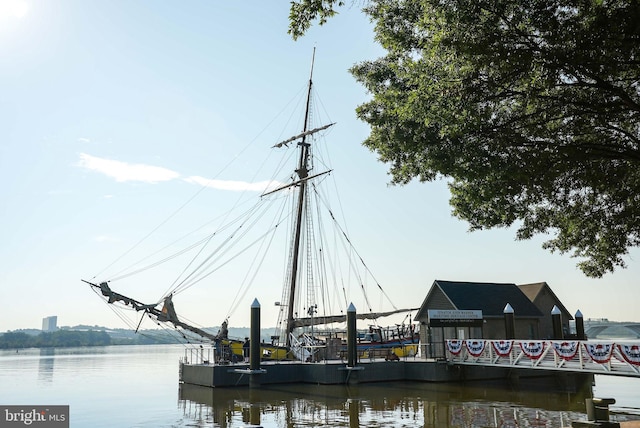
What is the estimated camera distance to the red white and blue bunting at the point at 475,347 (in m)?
32.8

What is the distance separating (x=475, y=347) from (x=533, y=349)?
4.46 m

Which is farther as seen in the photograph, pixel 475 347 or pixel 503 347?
pixel 475 347

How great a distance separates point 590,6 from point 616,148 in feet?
20.6

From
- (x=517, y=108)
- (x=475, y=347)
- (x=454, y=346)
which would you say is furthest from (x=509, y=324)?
(x=517, y=108)

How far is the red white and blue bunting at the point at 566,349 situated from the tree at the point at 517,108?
23.6 ft

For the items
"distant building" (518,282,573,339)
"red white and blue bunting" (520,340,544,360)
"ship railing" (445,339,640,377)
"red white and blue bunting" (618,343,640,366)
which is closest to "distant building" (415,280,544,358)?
"ship railing" (445,339,640,377)

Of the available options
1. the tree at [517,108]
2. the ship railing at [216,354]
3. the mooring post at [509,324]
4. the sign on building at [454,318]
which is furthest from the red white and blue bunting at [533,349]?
the ship railing at [216,354]

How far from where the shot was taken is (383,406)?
25.7 metres

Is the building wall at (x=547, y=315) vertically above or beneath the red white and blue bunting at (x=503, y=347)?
above

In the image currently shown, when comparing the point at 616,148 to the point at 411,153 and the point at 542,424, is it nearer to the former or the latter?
the point at 411,153

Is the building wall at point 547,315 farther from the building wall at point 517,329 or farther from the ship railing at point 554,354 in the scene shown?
the ship railing at point 554,354

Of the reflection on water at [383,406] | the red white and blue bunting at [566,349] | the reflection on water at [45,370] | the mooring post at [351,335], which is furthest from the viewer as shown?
the reflection on water at [45,370]

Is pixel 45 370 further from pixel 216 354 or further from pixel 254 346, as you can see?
pixel 254 346

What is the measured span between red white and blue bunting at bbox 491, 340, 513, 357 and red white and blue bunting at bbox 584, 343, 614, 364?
194 inches
